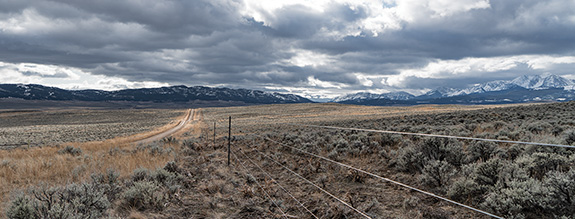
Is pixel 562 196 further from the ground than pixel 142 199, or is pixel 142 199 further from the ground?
pixel 562 196

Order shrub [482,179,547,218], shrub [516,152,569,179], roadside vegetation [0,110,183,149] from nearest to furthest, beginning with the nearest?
shrub [482,179,547,218], shrub [516,152,569,179], roadside vegetation [0,110,183,149]

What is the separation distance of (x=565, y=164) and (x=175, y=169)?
985 centimetres

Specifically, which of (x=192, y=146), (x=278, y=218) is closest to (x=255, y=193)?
(x=278, y=218)

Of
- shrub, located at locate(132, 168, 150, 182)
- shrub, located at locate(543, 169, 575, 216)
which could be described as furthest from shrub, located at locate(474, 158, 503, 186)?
shrub, located at locate(132, 168, 150, 182)

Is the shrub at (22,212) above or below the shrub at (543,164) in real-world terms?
below

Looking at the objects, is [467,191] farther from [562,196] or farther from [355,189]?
[355,189]

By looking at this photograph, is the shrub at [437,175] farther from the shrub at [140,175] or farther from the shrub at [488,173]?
the shrub at [140,175]

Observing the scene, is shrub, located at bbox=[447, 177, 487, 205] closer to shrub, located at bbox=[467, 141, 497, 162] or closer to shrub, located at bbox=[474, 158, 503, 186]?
shrub, located at bbox=[474, 158, 503, 186]

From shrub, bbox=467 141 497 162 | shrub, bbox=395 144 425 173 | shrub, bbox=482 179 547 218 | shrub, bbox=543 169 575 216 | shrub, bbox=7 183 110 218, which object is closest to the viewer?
shrub, bbox=543 169 575 216

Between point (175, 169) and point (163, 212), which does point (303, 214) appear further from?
point (175, 169)

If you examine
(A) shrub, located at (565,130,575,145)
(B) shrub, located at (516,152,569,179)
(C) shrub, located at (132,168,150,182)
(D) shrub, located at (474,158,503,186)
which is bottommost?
(C) shrub, located at (132,168,150,182)

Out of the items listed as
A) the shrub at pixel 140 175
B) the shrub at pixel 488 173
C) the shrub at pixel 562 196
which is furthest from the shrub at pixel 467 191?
the shrub at pixel 140 175

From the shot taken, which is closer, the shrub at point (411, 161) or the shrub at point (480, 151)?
the shrub at point (480, 151)

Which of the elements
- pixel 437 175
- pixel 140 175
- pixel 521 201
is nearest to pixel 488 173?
pixel 437 175
